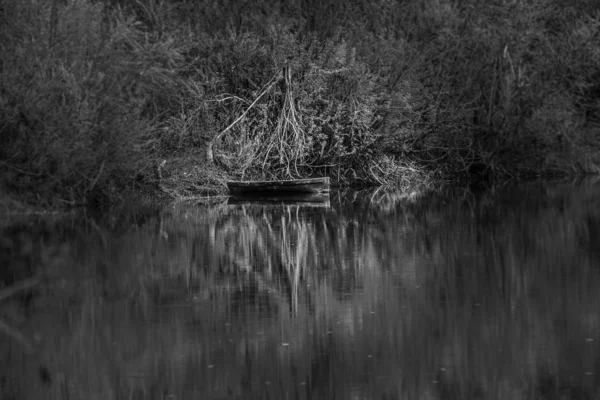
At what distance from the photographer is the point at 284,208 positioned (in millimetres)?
30047

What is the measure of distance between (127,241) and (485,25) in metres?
20.8

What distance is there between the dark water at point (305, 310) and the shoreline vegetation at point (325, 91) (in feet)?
15.9

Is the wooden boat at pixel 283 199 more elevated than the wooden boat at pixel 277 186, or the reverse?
the wooden boat at pixel 277 186

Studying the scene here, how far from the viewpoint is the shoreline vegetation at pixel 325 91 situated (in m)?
27.7

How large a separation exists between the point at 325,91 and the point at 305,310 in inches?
890

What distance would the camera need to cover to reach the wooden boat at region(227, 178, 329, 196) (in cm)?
3312

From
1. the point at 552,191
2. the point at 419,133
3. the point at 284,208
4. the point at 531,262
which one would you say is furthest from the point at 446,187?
the point at 531,262

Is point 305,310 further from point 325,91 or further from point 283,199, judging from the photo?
point 325,91

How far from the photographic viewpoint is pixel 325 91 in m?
36.0

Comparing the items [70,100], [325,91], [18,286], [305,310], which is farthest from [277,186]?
[18,286]

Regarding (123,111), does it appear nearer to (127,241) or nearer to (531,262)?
(127,241)

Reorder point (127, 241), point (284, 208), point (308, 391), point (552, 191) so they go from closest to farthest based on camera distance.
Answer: point (308, 391)
point (127, 241)
point (284, 208)
point (552, 191)

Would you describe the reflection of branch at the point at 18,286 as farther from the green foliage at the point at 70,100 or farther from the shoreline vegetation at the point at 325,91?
the shoreline vegetation at the point at 325,91

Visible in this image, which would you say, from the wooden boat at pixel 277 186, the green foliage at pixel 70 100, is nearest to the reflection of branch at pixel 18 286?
the green foliage at pixel 70 100
